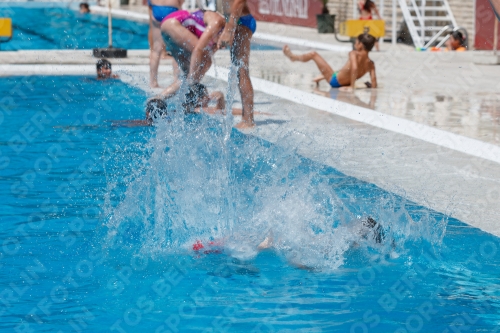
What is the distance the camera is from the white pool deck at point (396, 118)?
644 centimetres

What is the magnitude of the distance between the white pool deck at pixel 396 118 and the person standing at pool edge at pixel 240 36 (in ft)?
1.57

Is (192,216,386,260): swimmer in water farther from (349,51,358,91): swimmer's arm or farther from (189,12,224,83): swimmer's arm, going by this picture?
(349,51,358,91): swimmer's arm

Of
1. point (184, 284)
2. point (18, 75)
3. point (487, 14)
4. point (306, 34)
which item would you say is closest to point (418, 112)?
point (184, 284)

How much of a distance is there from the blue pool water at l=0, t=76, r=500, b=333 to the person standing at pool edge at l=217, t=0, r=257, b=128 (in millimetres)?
1443

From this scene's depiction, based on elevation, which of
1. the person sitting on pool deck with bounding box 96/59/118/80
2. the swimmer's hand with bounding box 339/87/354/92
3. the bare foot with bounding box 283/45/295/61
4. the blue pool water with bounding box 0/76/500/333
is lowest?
the blue pool water with bounding box 0/76/500/333

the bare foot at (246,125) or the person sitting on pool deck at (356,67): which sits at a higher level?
the person sitting on pool deck at (356,67)

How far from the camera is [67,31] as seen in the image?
25875mm

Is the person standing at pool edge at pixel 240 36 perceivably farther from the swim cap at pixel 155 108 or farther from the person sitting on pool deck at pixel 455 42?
the person sitting on pool deck at pixel 455 42

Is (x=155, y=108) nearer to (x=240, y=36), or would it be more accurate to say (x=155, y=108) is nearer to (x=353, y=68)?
(x=240, y=36)

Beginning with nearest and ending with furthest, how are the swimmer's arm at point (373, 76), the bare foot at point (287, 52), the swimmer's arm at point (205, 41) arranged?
the swimmer's arm at point (205, 41) < the swimmer's arm at point (373, 76) < the bare foot at point (287, 52)

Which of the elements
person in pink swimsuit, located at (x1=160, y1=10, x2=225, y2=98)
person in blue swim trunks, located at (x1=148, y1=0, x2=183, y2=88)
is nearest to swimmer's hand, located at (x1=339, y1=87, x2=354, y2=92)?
person in blue swim trunks, located at (x1=148, y1=0, x2=183, y2=88)

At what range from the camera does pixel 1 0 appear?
1625 inches

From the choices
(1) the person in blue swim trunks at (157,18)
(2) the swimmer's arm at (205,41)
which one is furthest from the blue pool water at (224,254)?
(1) the person in blue swim trunks at (157,18)

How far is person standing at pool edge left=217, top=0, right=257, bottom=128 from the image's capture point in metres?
8.24
